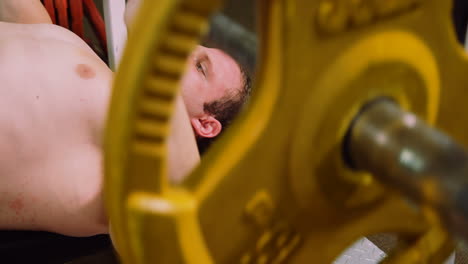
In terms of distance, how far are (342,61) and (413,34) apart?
2.8 inches

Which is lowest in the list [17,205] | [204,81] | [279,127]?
[17,205]

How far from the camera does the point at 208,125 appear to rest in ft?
3.70

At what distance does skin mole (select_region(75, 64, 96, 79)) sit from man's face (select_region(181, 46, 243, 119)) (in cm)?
29

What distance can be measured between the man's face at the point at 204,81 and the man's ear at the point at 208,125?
0.04 ft

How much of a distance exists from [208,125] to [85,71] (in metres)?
0.36

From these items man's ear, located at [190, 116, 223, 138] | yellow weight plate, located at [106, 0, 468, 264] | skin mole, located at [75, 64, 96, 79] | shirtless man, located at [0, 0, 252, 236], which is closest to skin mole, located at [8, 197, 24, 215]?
shirtless man, located at [0, 0, 252, 236]

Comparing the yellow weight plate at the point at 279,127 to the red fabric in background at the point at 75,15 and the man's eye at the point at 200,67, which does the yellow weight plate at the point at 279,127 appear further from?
the red fabric in background at the point at 75,15

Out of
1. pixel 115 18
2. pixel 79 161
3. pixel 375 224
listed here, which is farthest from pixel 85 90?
pixel 375 224

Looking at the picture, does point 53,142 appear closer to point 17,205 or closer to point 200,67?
point 17,205

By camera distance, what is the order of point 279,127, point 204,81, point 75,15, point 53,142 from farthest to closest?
point 75,15 < point 204,81 < point 53,142 < point 279,127

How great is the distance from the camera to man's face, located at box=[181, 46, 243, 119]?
1.11 metres

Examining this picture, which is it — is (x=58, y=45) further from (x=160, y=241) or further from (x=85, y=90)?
(x=160, y=241)

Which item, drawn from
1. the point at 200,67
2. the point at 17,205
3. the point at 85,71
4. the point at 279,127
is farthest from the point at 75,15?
the point at 279,127

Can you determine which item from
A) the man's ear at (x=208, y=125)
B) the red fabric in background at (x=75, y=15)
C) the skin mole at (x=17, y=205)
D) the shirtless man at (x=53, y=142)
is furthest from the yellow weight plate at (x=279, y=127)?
the red fabric in background at (x=75, y=15)
